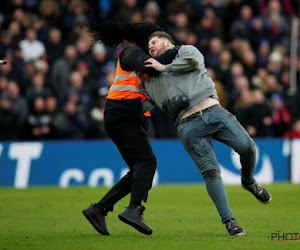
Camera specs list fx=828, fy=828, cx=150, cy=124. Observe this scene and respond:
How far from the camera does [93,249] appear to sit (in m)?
7.89

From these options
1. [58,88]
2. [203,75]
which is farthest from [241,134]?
[58,88]

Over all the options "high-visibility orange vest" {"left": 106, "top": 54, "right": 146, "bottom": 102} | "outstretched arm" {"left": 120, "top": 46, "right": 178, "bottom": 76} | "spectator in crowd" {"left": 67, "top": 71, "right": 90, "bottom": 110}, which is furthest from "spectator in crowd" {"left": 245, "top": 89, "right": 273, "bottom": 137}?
"outstretched arm" {"left": 120, "top": 46, "right": 178, "bottom": 76}

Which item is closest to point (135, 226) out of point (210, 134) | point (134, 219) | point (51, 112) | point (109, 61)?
point (134, 219)

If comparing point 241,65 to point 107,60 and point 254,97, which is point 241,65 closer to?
point 254,97

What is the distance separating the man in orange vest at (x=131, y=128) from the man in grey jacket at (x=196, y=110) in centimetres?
16

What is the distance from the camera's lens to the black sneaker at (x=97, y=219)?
9.29 metres

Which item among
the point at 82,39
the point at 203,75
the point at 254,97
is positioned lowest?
the point at 254,97

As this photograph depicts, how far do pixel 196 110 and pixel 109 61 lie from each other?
10659 millimetres

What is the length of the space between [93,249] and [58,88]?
11240 millimetres

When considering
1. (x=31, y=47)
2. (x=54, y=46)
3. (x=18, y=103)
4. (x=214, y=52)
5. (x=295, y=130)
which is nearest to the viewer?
(x=18, y=103)

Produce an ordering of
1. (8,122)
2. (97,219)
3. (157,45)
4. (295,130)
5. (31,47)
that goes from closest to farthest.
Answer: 1. (157,45)
2. (97,219)
3. (8,122)
4. (295,130)
5. (31,47)

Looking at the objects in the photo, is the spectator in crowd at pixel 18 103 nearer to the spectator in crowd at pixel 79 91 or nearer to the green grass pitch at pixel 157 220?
the spectator in crowd at pixel 79 91

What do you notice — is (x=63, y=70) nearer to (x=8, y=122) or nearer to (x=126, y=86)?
(x=8, y=122)

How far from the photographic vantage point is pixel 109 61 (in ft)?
63.5
